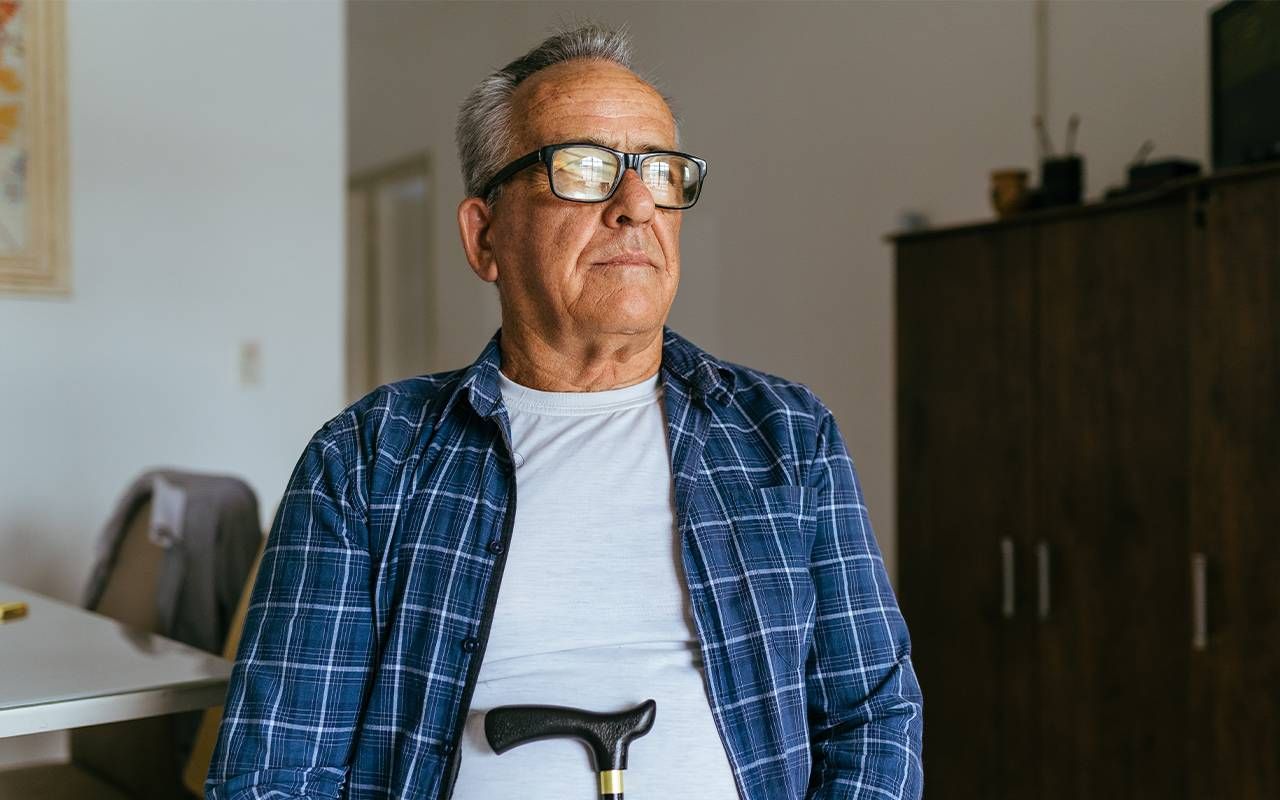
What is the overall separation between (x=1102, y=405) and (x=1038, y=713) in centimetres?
74

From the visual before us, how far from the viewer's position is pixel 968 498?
121 inches

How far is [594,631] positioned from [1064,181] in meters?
→ 2.24

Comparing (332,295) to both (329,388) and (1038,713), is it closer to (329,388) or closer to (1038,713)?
(329,388)

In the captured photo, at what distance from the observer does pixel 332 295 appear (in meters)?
3.48

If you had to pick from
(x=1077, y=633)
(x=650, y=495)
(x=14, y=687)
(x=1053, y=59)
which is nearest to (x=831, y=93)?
(x=1053, y=59)

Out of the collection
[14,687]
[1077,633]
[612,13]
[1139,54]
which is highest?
[612,13]

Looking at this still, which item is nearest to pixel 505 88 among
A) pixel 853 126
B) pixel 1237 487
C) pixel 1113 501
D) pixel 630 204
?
pixel 630 204

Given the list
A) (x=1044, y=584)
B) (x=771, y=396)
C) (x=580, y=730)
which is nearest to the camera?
(x=580, y=730)

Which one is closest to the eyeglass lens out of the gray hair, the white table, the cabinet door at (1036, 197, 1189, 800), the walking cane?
the gray hair

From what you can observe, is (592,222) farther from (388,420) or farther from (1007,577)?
(1007,577)

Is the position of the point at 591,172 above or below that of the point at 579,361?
above

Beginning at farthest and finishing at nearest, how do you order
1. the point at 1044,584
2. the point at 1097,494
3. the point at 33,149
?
the point at 33,149
the point at 1044,584
the point at 1097,494

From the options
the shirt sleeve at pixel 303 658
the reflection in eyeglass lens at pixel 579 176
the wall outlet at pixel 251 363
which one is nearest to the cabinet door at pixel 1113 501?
the reflection in eyeglass lens at pixel 579 176

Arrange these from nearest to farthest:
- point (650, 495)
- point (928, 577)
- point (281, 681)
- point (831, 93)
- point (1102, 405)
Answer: point (281, 681)
point (650, 495)
point (1102, 405)
point (928, 577)
point (831, 93)
